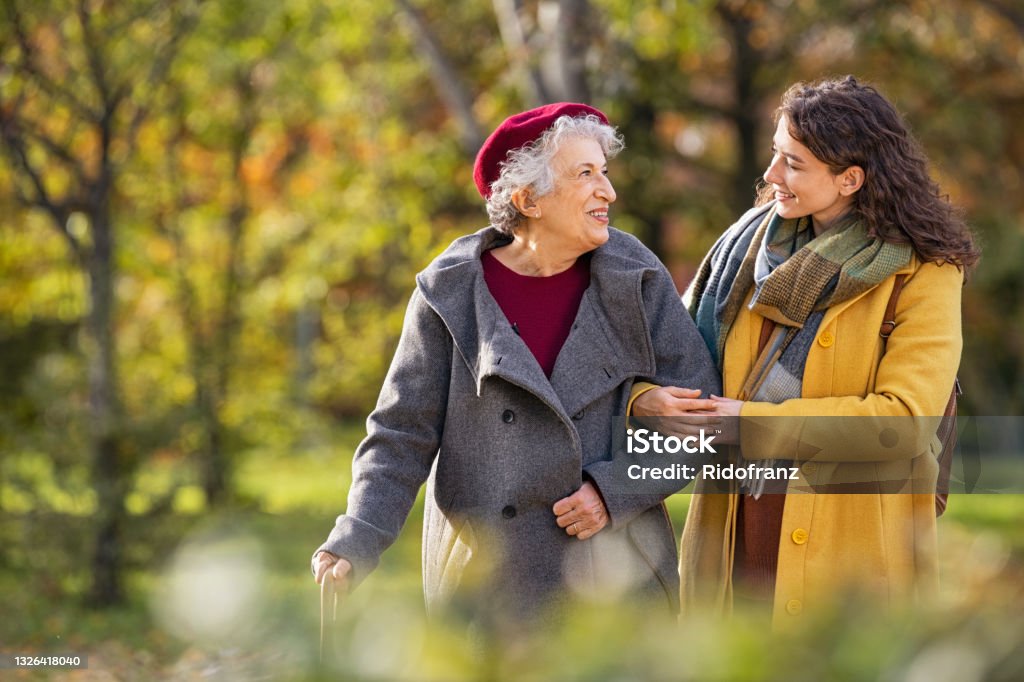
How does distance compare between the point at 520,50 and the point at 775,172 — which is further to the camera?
the point at 520,50

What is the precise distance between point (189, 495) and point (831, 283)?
10.6m

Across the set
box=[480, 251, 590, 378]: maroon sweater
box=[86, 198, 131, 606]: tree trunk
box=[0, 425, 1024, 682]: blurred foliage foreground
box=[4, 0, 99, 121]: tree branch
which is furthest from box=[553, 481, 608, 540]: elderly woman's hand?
box=[4, 0, 99, 121]: tree branch

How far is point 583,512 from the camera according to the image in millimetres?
2988

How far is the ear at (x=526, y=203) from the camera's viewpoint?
3088 millimetres

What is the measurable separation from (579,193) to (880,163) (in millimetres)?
701

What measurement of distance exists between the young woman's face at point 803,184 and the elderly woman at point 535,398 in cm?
35

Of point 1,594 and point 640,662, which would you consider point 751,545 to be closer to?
point 640,662

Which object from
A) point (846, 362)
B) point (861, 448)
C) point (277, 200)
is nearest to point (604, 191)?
point (846, 362)

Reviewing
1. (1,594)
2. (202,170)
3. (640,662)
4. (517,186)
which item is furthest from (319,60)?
(640,662)

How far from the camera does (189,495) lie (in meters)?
12.6

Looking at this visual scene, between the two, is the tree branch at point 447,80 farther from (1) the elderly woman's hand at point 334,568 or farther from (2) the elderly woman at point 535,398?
(1) the elderly woman's hand at point 334,568

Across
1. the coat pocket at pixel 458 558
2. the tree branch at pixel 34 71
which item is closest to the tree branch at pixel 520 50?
the tree branch at pixel 34 71

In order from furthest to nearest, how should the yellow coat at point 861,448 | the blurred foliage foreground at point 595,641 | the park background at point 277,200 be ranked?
the park background at point 277,200
the yellow coat at point 861,448
the blurred foliage foreground at point 595,641

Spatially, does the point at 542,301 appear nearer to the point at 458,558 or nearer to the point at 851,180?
the point at 458,558
